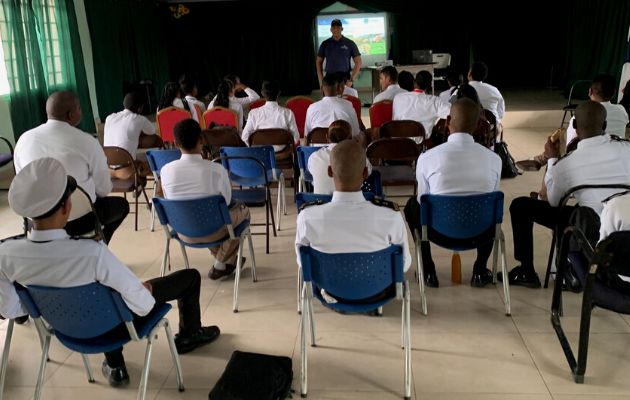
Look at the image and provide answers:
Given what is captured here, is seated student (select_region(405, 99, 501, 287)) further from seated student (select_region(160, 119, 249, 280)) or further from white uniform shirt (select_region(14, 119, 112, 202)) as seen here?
white uniform shirt (select_region(14, 119, 112, 202))

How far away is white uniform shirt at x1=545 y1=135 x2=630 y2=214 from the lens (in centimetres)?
263

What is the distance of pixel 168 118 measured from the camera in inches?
213

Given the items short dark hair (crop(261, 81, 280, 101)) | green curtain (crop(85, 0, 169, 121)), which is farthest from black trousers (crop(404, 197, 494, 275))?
green curtain (crop(85, 0, 169, 121))

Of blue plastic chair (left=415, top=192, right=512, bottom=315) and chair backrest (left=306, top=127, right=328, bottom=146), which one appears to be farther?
chair backrest (left=306, top=127, right=328, bottom=146)

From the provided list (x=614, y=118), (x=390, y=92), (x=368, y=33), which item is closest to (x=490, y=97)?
(x=390, y=92)

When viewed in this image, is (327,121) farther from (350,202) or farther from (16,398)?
(16,398)

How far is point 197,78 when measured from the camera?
42.8ft

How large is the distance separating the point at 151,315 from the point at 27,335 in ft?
3.96

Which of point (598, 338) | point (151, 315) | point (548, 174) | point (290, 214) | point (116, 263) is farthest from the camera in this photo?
point (290, 214)

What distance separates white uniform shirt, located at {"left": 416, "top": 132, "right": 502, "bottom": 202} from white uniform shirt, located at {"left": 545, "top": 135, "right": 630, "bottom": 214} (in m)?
0.34

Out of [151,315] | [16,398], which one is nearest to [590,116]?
[151,315]

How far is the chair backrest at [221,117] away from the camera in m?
5.59

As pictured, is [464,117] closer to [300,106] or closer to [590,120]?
[590,120]

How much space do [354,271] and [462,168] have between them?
1.03m
